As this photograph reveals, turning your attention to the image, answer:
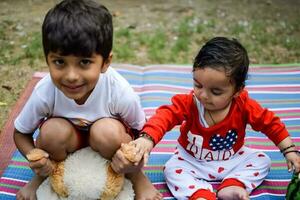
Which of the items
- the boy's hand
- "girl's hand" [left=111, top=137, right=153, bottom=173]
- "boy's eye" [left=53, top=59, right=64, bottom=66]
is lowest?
the boy's hand

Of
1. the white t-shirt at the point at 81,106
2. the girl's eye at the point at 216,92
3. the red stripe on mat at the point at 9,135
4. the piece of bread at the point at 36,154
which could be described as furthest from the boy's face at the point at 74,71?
the red stripe on mat at the point at 9,135

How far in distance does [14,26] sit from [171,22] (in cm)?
137

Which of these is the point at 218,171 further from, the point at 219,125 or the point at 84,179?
the point at 84,179

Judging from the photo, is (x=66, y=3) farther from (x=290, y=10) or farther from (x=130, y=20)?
(x=290, y=10)

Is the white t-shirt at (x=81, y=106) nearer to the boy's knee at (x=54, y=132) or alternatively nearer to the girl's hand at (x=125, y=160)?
the boy's knee at (x=54, y=132)

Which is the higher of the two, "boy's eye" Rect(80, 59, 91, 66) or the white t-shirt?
"boy's eye" Rect(80, 59, 91, 66)

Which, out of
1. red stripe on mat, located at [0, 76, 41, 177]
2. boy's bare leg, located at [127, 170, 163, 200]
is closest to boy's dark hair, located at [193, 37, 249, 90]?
boy's bare leg, located at [127, 170, 163, 200]

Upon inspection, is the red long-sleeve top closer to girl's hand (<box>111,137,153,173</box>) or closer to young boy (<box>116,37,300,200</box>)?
young boy (<box>116,37,300,200</box>)

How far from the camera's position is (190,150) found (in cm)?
218

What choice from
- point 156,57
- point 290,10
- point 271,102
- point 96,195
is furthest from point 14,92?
point 290,10

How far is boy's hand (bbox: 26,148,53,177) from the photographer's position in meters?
1.87

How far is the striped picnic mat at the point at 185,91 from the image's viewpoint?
Result: 2213mm

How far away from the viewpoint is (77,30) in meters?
1.71

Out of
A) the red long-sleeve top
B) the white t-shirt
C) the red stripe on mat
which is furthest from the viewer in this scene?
the red stripe on mat
